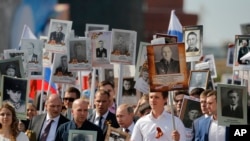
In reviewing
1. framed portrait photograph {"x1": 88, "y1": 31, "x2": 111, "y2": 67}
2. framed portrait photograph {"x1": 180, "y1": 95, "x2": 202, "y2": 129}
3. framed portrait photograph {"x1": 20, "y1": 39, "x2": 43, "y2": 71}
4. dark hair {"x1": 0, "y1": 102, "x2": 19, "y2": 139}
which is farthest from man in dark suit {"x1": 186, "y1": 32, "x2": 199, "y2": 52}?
dark hair {"x1": 0, "y1": 102, "x2": 19, "y2": 139}

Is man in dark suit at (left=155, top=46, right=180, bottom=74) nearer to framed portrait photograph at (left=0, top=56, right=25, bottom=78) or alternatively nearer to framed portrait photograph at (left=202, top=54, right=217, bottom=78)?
framed portrait photograph at (left=0, top=56, right=25, bottom=78)

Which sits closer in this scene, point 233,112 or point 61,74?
Result: point 233,112

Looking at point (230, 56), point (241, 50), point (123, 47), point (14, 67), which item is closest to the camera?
point (14, 67)

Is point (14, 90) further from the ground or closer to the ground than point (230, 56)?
closer to the ground

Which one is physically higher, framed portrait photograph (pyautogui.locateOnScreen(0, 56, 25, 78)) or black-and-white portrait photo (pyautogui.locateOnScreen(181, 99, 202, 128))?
framed portrait photograph (pyautogui.locateOnScreen(0, 56, 25, 78))

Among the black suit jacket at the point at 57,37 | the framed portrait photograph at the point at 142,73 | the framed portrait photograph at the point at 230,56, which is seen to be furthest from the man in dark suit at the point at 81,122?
the framed portrait photograph at the point at 230,56

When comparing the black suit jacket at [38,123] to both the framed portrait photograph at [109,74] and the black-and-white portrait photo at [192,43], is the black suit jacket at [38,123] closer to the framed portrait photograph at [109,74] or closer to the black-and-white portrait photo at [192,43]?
the black-and-white portrait photo at [192,43]

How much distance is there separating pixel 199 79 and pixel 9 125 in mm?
5323

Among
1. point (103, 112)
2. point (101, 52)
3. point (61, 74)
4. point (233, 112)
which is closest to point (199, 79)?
point (101, 52)

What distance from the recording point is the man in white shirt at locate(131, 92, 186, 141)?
1472 centimetres

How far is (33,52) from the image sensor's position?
20406mm

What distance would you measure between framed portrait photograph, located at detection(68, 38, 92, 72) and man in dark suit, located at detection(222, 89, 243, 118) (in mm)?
4763

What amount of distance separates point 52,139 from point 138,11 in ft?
148

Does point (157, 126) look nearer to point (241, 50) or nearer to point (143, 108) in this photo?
point (143, 108)
